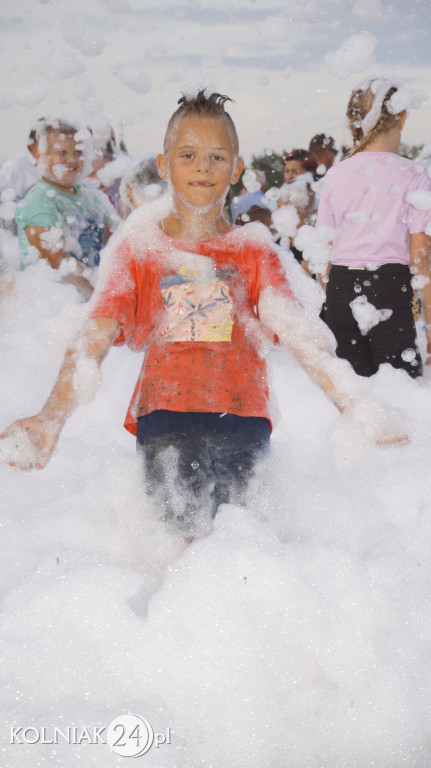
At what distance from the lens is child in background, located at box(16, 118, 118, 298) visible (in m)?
3.34

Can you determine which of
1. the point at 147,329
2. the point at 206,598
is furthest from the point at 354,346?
the point at 206,598

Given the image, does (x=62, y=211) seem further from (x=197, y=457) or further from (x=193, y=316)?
(x=197, y=457)

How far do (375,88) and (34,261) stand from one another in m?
1.63

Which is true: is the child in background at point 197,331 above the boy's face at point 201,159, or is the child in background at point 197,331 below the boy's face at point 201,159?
below

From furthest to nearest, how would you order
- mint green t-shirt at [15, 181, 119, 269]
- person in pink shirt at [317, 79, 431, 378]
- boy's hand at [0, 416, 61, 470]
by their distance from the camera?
mint green t-shirt at [15, 181, 119, 269] < person in pink shirt at [317, 79, 431, 378] < boy's hand at [0, 416, 61, 470]

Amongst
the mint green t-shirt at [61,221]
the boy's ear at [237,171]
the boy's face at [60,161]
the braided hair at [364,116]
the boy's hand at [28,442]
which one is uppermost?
the braided hair at [364,116]

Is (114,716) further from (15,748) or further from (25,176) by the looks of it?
(25,176)

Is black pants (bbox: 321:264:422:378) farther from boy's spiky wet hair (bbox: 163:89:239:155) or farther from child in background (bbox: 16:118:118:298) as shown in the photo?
child in background (bbox: 16:118:118:298)

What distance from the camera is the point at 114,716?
4.78 ft

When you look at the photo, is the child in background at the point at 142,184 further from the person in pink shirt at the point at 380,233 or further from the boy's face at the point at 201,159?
the boy's face at the point at 201,159

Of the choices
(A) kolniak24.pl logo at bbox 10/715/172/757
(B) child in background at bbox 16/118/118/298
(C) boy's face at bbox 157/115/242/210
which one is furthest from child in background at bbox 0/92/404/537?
(B) child in background at bbox 16/118/118/298

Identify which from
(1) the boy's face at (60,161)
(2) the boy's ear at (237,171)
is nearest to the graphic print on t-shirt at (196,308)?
(2) the boy's ear at (237,171)

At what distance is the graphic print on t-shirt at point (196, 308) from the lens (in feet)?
5.90

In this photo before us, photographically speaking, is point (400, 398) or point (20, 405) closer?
point (400, 398)
